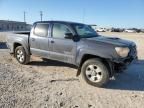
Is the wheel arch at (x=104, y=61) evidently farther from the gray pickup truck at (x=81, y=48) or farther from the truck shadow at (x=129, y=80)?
the truck shadow at (x=129, y=80)

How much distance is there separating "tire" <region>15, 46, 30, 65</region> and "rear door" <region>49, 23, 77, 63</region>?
5.27 ft

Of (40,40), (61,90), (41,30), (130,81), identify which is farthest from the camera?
(41,30)

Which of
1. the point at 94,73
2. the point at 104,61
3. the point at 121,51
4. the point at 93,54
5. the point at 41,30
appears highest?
the point at 41,30

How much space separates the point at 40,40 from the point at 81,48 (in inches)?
78.4

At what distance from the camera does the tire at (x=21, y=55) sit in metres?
9.57

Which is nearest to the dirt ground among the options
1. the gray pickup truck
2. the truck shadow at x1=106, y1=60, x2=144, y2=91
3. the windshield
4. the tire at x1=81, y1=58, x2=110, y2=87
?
the truck shadow at x1=106, y1=60, x2=144, y2=91

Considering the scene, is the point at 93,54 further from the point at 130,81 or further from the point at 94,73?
the point at 130,81

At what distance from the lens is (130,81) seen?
7.68 meters

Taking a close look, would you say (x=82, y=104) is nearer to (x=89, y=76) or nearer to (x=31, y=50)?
(x=89, y=76)

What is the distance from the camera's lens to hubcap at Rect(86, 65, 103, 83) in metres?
6.97

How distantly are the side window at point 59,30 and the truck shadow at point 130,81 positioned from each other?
7.28 feet

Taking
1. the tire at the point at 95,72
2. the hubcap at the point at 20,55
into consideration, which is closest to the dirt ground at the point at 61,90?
the tire at the point at 95,72

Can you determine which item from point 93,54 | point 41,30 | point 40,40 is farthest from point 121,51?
point 41,30

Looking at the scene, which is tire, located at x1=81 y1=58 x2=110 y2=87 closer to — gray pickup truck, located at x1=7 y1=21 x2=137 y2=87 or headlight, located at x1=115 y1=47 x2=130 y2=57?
gray pickup truck, located at x1=7 y1=21 x2=137 y2=87
